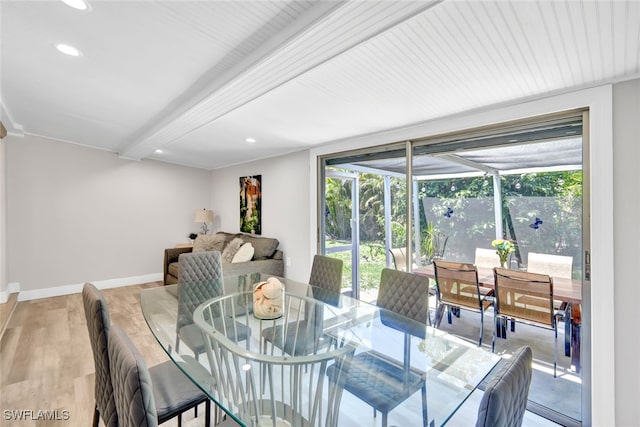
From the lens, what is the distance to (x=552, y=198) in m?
2.13

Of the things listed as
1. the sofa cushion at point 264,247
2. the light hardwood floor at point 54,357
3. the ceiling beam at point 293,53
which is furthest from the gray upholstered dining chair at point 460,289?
the sofa cushion at point 264,247

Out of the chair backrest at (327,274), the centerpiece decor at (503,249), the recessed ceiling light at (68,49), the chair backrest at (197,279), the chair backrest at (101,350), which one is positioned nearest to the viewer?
the chair backrest at (101,350)

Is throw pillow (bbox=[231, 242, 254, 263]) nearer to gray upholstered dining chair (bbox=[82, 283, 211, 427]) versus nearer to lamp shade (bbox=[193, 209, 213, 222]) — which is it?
lamp shade (bbox=[193, 209, 213, 222])

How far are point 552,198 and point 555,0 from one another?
A: 1477 mm

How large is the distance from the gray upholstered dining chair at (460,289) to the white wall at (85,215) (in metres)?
5.04

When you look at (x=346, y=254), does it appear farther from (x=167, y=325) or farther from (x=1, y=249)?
(x=1, y=249)

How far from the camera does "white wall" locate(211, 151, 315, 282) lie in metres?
4.07

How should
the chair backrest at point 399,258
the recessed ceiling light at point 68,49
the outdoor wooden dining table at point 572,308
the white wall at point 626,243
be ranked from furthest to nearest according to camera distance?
1. the chair backrest at point 399,258
2. the outdoor wooden dining table at point 572,308
3. the recessed ceiling light at point 68,49
4. the white wall at point 626,243

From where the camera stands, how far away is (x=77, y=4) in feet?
4.80

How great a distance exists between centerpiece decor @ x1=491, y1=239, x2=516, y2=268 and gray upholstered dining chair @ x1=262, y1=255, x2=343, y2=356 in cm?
137

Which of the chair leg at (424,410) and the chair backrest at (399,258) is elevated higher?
the chair backrest at (399,258)

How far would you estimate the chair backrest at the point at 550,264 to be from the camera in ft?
6.73

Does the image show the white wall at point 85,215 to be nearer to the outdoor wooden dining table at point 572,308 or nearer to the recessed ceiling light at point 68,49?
the recessed ceiling light at point 68,49

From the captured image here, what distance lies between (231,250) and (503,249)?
372cm
